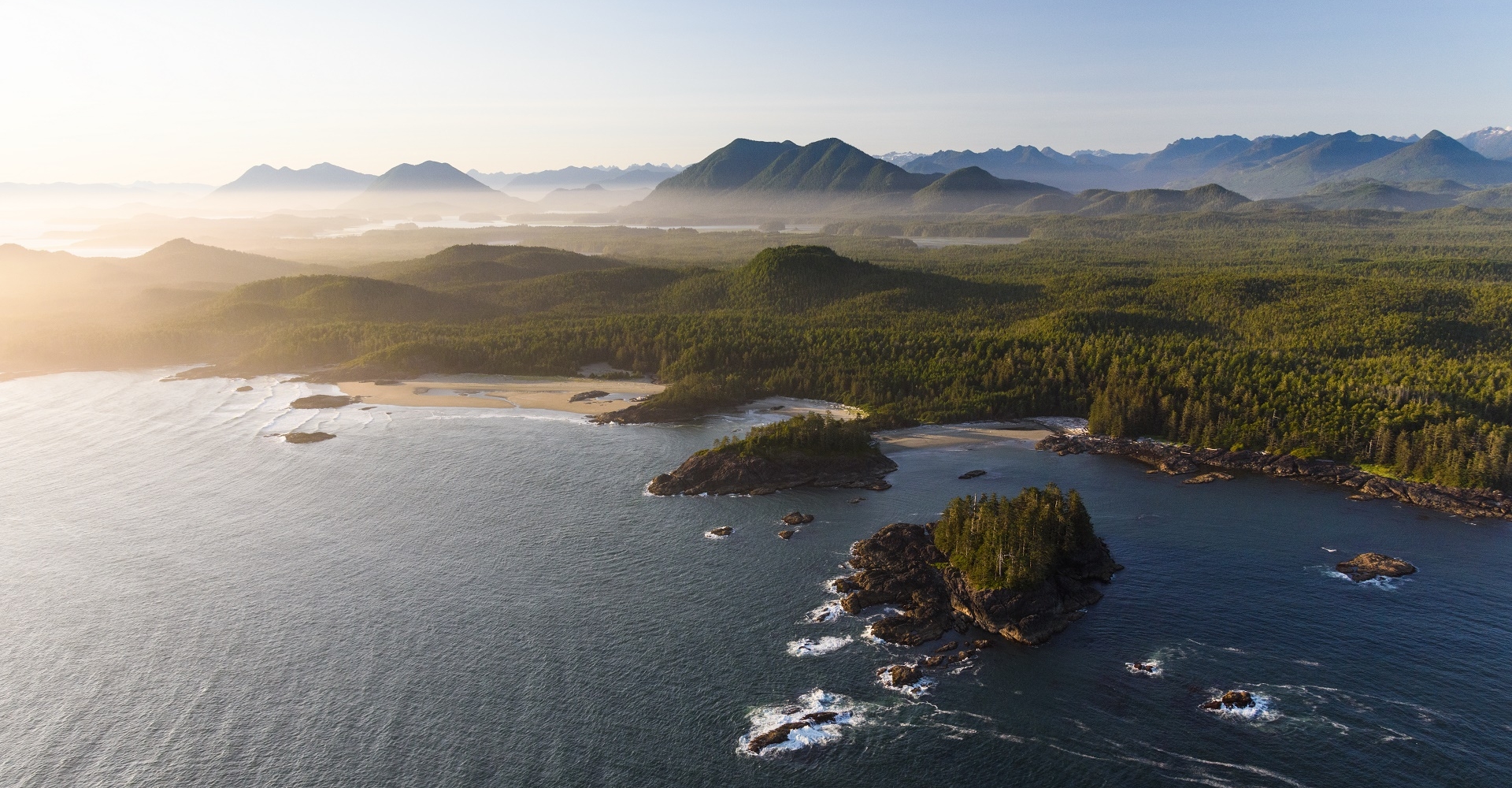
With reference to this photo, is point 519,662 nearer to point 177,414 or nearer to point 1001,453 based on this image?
point 1001,453

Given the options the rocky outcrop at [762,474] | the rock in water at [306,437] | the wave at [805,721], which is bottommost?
the wave at [805,721]

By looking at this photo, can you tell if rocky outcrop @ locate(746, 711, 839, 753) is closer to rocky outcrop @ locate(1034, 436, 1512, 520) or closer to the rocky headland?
the rocky headland

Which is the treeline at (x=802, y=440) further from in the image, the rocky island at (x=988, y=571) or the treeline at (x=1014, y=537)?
the treeline at (x=1014, y=537)

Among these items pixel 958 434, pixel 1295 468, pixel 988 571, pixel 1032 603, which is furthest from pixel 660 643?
pixel 1295 468

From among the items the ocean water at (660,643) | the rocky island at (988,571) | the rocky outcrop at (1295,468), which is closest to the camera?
the ocean water at (660,643)

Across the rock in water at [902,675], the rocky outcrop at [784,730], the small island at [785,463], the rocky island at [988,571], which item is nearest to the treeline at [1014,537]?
the rocky island at [988,571]

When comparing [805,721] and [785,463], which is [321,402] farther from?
[805,721]
